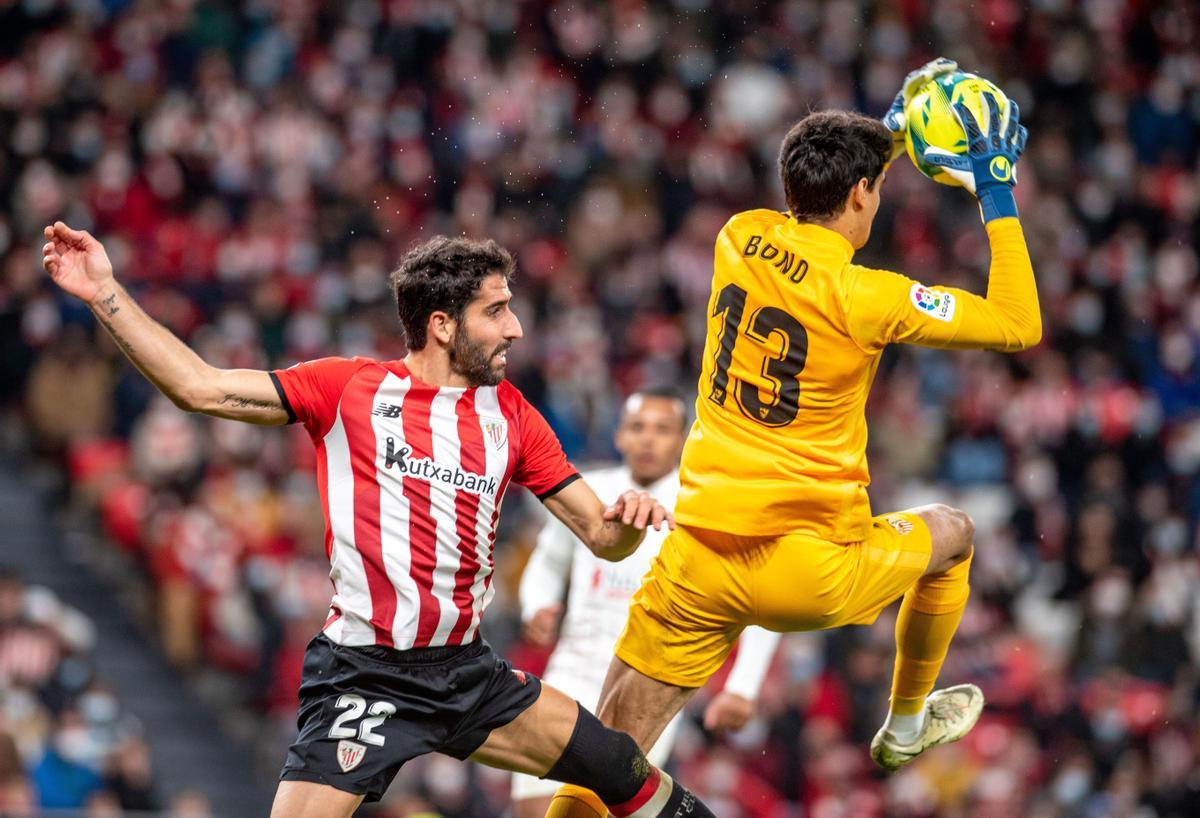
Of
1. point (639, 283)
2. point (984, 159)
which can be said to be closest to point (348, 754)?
point (984, 159)

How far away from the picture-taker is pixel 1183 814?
11.5 m

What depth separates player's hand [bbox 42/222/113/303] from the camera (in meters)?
4.90

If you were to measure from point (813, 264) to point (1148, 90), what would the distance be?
15056mm

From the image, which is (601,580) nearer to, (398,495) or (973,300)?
(398,495)

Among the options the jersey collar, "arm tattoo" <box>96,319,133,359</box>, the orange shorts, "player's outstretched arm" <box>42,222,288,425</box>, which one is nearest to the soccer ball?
the jersey collar

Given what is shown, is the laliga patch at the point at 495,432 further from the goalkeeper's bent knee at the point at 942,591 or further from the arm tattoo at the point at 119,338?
the goalkeeper's bent knee at the point at 942,591

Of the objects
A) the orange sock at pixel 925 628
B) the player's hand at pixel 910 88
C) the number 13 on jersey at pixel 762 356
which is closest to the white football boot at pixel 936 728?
the orange sock at pixel 925 628

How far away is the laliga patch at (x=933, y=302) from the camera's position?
5.43 m

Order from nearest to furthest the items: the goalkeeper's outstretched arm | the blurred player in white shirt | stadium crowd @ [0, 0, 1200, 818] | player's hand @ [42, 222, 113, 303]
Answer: player's hand @ [42, 222, 113, 303]
the goalkeeper's outstretched arm
the blurred player in white shirt
stadium crowd @ [0, 0, 1200, 818]

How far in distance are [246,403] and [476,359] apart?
0.77 m

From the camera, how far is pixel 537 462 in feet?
18.9

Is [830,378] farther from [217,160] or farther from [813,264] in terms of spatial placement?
[217,160]

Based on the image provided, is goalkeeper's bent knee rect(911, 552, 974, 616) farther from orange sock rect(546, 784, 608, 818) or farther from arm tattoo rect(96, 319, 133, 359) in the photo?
arm tattoo rect(96, 319, 133, 359)

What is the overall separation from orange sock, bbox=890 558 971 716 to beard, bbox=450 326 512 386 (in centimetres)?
179
